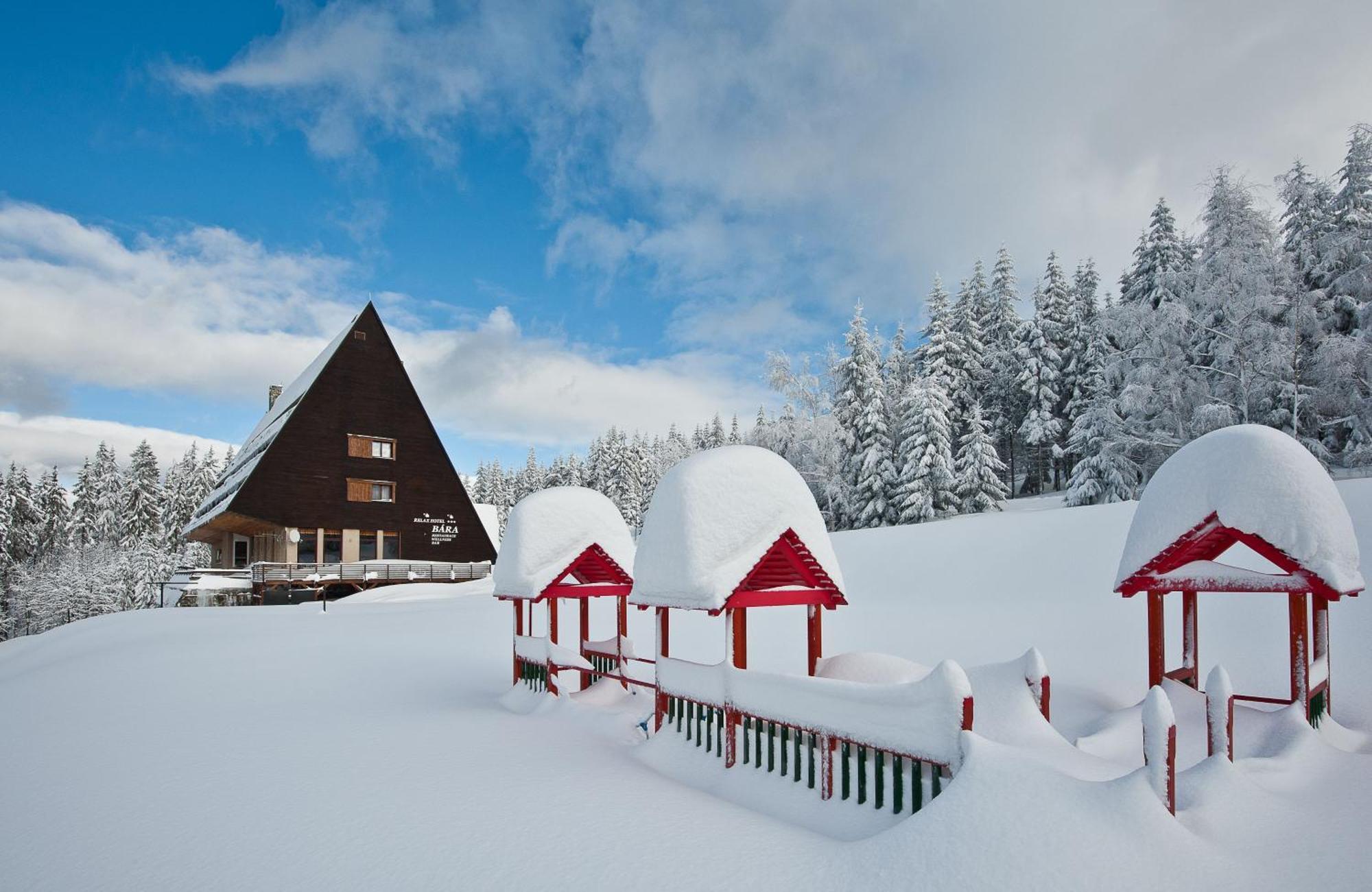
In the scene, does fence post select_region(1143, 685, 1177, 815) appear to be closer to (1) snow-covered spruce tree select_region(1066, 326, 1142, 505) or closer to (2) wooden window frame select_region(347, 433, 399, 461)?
(1) snow-covered spruce tree select_region(1066, 326, 1142, 505)

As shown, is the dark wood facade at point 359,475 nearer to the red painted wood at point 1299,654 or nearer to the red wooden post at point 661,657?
the red wooden post at point 661,657

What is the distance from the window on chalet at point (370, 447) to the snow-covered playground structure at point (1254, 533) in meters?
31.4

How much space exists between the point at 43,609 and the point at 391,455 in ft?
122

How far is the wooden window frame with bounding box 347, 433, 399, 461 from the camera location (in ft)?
107

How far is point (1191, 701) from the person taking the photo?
8.69 meters

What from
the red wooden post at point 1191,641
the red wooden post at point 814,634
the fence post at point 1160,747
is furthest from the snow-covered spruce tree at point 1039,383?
the fence post at point 1160,747

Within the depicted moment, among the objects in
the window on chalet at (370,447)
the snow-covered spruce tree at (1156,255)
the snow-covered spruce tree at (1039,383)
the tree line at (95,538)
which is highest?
the snow-covered spruce tree at (1156,255)

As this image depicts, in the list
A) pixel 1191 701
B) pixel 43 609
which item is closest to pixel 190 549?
pixel 43 609

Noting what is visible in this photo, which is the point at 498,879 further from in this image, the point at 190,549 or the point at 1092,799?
Result: the point at 190,549

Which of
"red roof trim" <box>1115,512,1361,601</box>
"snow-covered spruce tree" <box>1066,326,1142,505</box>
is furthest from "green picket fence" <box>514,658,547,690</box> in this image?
"snow-covered spruce tree" <box>1066,326,1142,505</box>

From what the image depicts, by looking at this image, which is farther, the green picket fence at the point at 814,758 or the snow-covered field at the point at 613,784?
the green picket fence at the point at 814,758

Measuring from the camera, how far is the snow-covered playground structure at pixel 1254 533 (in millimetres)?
7910

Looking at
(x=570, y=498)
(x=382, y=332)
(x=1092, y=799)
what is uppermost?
(x=382, y=332)

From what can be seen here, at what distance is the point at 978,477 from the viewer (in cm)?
3672
